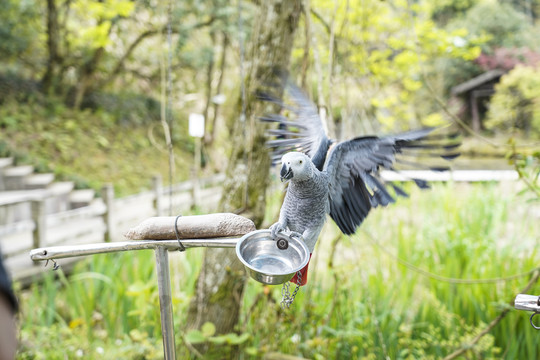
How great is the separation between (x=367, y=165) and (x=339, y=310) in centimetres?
129

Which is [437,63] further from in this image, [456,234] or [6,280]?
[6,280]

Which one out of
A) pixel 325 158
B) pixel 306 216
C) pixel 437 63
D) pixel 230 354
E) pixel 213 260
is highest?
pixel 437 63

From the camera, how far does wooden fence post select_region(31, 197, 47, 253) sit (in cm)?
314

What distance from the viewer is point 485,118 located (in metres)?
12.1

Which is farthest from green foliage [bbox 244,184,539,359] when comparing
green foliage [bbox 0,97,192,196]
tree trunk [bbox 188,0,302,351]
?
green foliage [bbox 0,97,192,196]

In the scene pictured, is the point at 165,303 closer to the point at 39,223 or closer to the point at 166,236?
the point at 166,236

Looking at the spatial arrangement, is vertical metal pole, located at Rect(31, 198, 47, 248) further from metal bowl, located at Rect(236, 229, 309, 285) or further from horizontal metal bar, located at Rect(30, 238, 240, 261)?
metal bowl, located at Rect(236, 229, 309, 285)

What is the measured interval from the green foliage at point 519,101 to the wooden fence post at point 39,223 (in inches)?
338

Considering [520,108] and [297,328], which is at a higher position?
[520,108]

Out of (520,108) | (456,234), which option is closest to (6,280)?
(456,234)

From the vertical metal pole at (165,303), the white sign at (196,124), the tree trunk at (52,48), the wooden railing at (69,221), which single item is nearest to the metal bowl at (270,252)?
the vertical metal pole at (165,303)

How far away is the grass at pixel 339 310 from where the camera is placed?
5.33 ft

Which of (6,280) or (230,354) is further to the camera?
(230,354)

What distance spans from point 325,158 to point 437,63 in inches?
497
